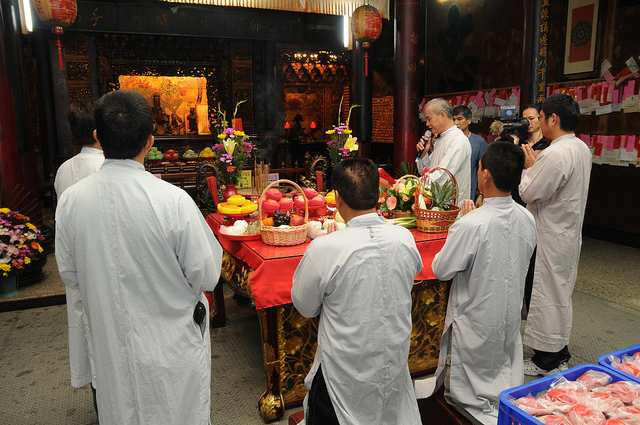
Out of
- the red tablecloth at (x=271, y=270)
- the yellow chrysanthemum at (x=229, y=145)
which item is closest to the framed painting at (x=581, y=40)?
the yellow chrysanthemum at (x=229, y=145)

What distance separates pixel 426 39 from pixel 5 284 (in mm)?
8355

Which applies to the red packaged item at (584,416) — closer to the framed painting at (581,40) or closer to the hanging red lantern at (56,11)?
the framed painting at (581,40)

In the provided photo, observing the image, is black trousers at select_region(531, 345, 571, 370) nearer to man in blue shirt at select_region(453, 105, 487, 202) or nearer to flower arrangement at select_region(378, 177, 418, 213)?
flower arrangement at select_region(378, 177, 418, 213)

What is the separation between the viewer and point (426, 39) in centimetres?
953

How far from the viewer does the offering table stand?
7.64ft

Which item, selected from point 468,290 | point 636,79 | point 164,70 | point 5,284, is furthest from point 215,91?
point 468,290

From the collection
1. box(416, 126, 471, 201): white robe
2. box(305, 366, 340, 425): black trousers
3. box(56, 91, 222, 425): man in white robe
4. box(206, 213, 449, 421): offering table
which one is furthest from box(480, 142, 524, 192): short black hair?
box(416, 126, 471, 201): white robe

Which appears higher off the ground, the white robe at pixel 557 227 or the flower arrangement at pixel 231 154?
the flower arrangement at pixel 231 154

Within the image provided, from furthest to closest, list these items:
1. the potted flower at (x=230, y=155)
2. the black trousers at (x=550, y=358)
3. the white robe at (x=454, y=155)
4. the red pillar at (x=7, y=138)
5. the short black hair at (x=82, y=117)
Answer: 1. the red pillar at (x=7, y=138)
2. the white robe at (x=454, y=155)
3. the potted flower at (x=230, y=155)
4. the black trousers at (x=550, y=358)
5. the short black hair at (x=82, y=117)

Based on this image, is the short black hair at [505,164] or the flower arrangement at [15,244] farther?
the flower arrangement at [15,244]

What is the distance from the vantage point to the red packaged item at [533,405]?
4.30ft

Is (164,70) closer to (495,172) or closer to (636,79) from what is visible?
Answer: (636,79)

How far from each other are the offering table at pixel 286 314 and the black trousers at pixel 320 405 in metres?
0.66

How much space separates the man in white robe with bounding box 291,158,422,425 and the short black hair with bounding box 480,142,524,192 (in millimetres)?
653
